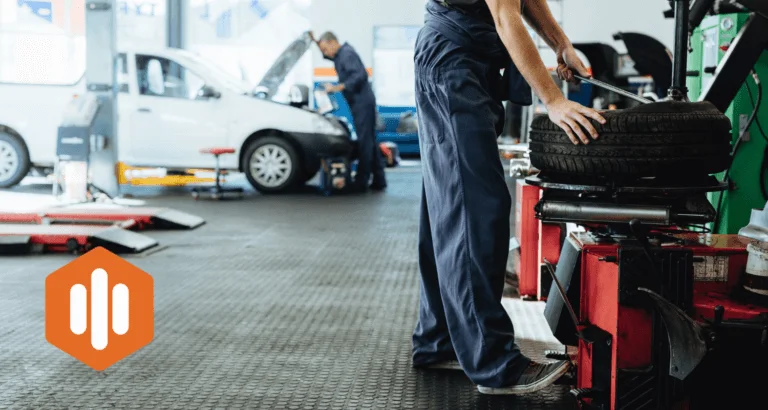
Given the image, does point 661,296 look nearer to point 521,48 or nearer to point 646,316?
point 646,316

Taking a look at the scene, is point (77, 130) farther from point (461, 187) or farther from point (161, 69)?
point (461, 187)

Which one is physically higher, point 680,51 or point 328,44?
point 328,44

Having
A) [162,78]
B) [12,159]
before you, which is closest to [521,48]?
[162,78]

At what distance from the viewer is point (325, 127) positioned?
Answer: 871cm

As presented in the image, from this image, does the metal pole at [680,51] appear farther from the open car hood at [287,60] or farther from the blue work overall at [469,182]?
the open car hood at [287,60]

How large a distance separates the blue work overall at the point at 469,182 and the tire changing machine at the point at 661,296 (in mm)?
182

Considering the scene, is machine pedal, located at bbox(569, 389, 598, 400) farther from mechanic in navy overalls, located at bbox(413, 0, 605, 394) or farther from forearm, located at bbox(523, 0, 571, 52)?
forearm, located at bbox(523, 0, 571, 52)

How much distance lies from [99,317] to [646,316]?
1.72 metres

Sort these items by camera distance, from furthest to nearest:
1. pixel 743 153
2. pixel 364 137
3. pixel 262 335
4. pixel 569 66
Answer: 1. pixel 364 137
2. pixel 743 153
3. pixel 262 335
4. pixel 569 66

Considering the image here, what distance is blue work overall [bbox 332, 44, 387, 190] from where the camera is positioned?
880 centimetres

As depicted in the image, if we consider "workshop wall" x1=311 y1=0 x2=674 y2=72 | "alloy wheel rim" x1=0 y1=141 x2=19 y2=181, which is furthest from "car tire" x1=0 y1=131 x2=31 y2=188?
"workshop wall" x1=311 y1=0 x2=674 y2=72

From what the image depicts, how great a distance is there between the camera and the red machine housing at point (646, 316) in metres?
2.03

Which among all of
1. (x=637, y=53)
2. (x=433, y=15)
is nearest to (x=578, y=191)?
(x=433, y=15)

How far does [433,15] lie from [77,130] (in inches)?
209
